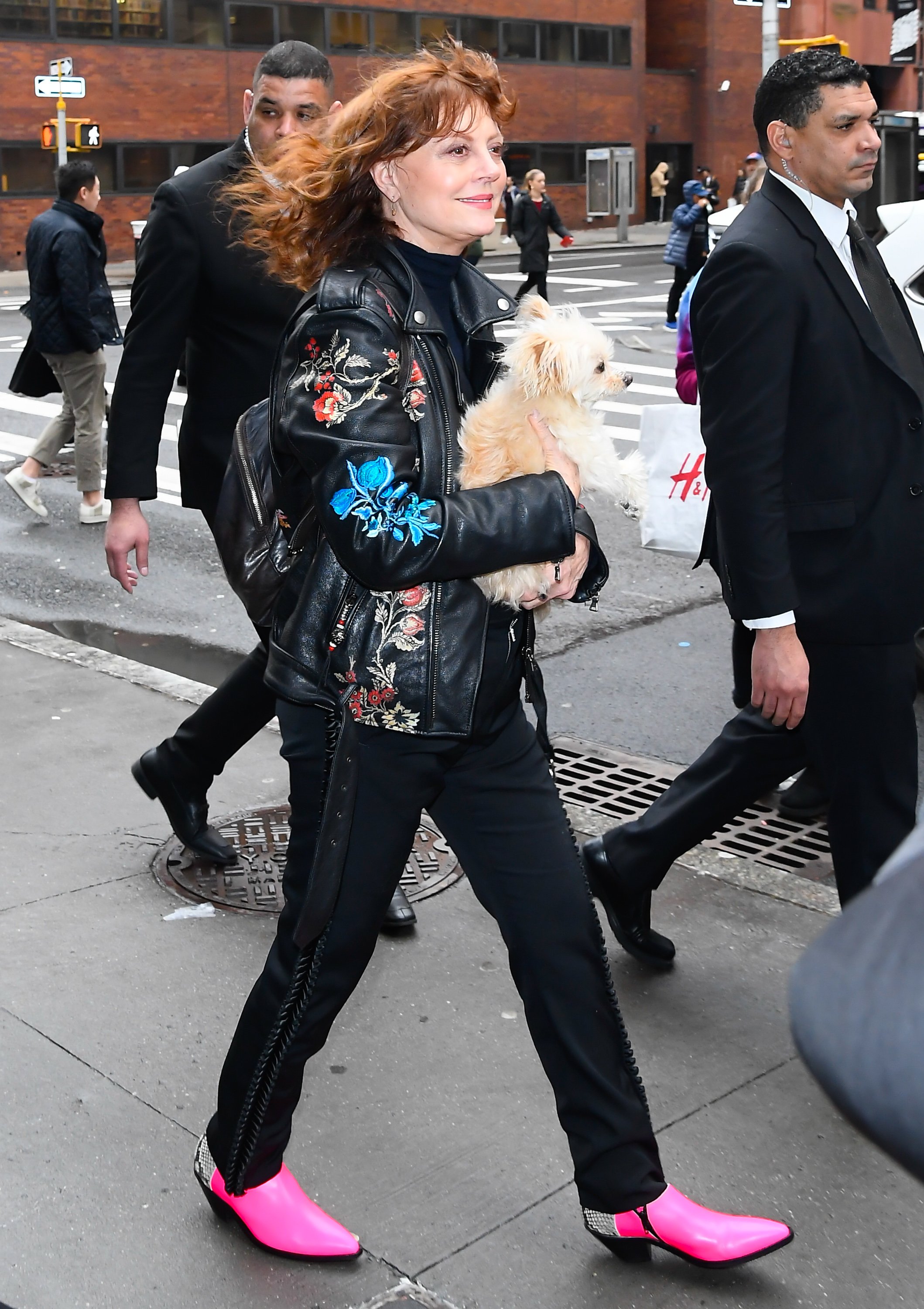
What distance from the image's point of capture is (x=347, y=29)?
42.3m

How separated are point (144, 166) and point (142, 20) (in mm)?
3472

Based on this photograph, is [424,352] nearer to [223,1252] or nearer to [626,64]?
[223,1252]

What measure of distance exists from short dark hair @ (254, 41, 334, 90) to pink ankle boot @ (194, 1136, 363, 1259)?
269 cm

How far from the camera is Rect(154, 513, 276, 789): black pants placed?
4488mm

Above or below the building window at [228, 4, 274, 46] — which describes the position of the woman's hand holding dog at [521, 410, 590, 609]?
below

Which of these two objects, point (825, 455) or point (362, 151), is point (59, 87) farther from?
point (362, 151)

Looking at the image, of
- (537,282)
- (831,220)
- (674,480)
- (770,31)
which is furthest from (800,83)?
(537,282)

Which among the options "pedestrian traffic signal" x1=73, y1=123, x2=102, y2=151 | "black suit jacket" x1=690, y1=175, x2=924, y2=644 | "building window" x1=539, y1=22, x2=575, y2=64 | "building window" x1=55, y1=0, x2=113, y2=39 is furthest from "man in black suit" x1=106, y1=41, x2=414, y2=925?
"building window" x1=539, y1=22, x2=575, y2=64

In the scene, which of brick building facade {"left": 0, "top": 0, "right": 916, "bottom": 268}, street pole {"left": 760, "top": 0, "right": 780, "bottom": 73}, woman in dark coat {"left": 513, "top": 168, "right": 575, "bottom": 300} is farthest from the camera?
brick building facade {"left": 0, "top": 0, "right": 916, "bottom": 268}

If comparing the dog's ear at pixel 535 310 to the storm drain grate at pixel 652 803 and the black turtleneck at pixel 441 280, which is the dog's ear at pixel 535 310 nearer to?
the black turtleneck at pixel 441 280

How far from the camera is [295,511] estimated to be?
2.85 meters

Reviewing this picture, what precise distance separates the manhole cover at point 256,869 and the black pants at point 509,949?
148cm

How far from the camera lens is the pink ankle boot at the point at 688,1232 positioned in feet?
9.36

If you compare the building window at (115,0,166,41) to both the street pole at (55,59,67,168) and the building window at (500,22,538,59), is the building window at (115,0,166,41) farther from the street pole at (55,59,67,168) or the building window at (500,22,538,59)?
the building window at (500,22,538,59)
